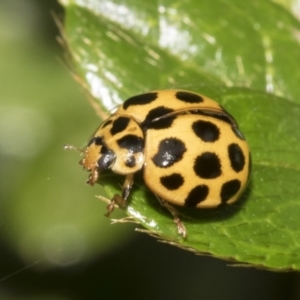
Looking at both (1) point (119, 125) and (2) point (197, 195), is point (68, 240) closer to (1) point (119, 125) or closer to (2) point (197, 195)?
(1) point (119, 125)

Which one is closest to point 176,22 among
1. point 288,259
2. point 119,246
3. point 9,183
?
point 288,259

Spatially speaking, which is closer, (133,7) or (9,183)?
(133,7)

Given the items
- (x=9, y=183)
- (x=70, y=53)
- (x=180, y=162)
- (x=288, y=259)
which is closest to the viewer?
(x=288, y=259)

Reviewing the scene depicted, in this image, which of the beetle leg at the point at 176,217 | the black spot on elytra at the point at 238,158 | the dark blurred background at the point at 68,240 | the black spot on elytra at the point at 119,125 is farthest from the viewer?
the dark blurred background at the point at 68,240

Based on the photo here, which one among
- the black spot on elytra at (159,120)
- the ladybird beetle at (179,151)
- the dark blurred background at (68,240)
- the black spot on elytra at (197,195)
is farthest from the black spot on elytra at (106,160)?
the dark blurred background at (68,240)

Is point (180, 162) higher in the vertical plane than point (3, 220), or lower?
higher

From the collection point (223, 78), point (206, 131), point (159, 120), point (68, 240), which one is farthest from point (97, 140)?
point (68, 240)

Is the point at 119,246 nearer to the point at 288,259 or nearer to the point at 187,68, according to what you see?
the point at 187,68

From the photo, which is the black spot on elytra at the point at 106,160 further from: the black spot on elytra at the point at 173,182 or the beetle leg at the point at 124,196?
the black spot on elytra at the point at 173,182
